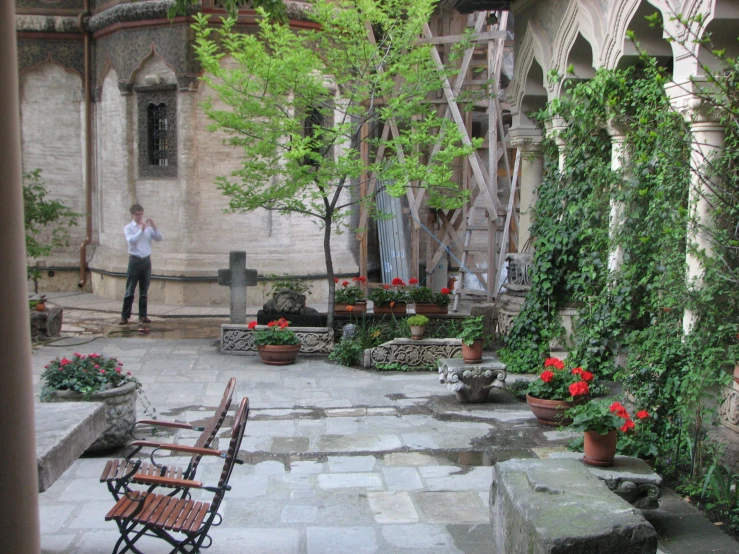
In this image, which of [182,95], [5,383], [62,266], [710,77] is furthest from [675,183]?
[62,266]

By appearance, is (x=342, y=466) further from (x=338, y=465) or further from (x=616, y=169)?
(x=616, y=169)

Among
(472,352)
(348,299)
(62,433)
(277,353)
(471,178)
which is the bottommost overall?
(277,353)

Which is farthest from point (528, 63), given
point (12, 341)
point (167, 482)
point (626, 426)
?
point (12, 341)

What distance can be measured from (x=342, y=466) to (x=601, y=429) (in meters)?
2.17

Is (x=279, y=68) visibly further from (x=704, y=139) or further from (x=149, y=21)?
(x=149, y=21)

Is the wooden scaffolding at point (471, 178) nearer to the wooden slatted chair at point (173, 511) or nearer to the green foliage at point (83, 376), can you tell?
the green foliage at point (83, 376)

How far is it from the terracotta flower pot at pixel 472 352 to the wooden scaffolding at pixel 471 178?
3.13 m

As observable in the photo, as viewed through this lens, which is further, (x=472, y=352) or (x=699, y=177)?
(x=472, y=352)

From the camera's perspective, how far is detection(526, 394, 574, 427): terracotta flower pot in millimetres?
7381

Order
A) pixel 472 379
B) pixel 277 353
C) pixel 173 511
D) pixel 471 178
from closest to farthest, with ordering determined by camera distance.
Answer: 1. pixel 173 511
2. pixel 472 379
3. pixel 277 353
4. pixel 471 178

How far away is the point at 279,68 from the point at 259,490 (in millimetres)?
5978

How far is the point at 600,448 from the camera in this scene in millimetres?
5574

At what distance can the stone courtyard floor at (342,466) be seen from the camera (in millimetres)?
5117

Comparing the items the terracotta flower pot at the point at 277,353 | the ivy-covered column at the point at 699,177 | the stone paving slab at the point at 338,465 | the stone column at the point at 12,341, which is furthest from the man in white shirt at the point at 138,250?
the stone column at the point at 12,341
